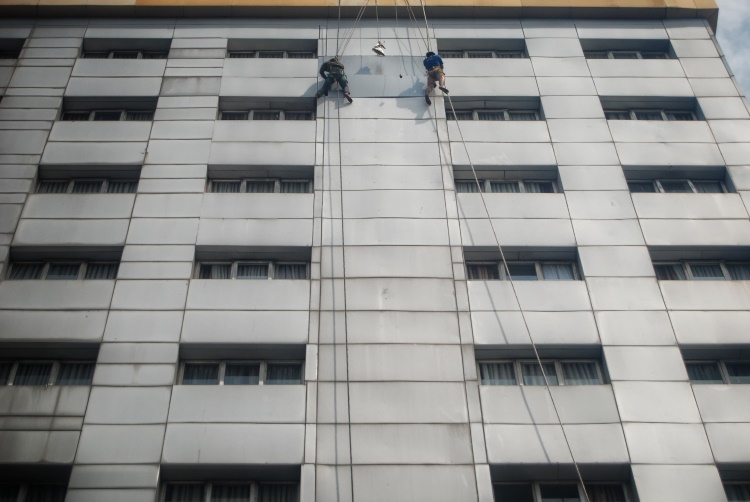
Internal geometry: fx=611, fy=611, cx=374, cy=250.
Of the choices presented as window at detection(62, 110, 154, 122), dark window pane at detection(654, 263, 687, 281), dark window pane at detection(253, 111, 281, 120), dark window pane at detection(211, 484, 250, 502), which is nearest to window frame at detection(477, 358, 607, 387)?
dark window pane at detection(654, 263, 687, 281)

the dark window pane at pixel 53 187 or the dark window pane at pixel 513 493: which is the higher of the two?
the dark window pane at pixel 53 187

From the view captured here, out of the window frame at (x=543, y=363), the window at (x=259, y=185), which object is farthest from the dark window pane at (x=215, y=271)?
the window frame at (x=543, y=363)

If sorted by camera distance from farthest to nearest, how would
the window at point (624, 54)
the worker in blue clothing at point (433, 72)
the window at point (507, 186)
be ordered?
the window at point (624, 54)
the worker in blue clothing at point (433, 72)
the window at point (507, 186)

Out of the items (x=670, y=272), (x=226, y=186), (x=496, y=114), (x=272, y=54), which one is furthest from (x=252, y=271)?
(x=670, y=272)

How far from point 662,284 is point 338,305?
8.26 m

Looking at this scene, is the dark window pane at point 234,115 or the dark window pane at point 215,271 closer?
the dark window pane at point 215,271

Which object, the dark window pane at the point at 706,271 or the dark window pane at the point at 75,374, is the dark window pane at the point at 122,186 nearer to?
the dark window pane at the point at 75,374

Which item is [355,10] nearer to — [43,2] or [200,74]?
[200,74]

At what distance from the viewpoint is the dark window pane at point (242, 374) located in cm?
1457

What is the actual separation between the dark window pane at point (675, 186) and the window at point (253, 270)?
11006 mm

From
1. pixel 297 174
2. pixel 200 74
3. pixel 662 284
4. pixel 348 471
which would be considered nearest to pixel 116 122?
pixel 200 74

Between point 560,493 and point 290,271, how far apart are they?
8434mm

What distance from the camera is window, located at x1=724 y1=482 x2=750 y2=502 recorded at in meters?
13.1

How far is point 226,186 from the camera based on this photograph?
18.2 meters
